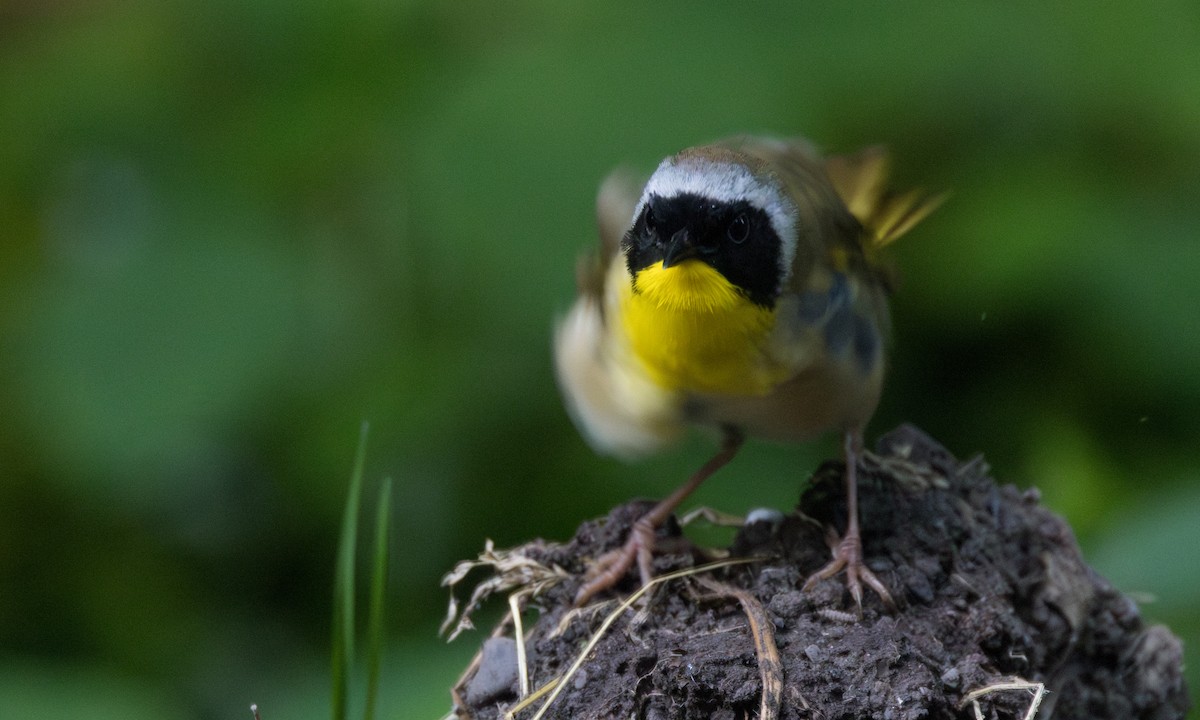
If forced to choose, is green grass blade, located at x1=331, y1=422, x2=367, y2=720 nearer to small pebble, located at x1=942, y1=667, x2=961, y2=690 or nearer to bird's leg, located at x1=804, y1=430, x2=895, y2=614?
bird's leg, located at x1=804, y1=430, x2=895, y2=614

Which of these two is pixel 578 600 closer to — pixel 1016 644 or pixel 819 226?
pixel 1016 644

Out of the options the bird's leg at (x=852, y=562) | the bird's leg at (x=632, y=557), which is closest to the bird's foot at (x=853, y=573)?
the bird's leg at (x=852, y=562)

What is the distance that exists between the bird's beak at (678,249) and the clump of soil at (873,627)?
588 millimetres

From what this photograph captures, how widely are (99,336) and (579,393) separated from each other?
6.26 ft

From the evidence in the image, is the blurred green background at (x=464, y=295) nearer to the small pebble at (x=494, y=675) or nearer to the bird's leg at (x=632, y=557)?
the bird's leg at (x=632, y=557)

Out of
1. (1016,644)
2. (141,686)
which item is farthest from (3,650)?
(1016,644)

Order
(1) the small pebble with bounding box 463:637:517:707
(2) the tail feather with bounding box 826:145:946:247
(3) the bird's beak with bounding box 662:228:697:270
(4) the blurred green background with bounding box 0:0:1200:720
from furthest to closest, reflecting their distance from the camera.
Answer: (4) the blurred green background with bounding box 0:0:1200:720
(2) the tail feather with bounding box 826:145:946:247
(3) the bird's beak with bounding box 662:228:697:270
(1) the small pebble with bounding box 463:637:517:707

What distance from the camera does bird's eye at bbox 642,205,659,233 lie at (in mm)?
2596

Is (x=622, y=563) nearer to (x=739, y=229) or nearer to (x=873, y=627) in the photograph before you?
(x=873, y=627)

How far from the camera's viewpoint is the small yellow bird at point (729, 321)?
2.61 metres

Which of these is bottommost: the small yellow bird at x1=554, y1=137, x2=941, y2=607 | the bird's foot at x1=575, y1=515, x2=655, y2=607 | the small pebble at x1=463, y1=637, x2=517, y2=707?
the small pebble at x1=463, y1=637, x2=517, y2=707

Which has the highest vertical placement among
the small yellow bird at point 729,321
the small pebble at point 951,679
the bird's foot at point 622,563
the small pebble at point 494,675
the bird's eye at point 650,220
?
the bird's eye at point 650,220

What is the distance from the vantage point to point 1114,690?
2676 millimetres

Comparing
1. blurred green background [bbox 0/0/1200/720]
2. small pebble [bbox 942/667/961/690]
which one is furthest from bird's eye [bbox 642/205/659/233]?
blurred green background [bbox 0/0/1200/720]
